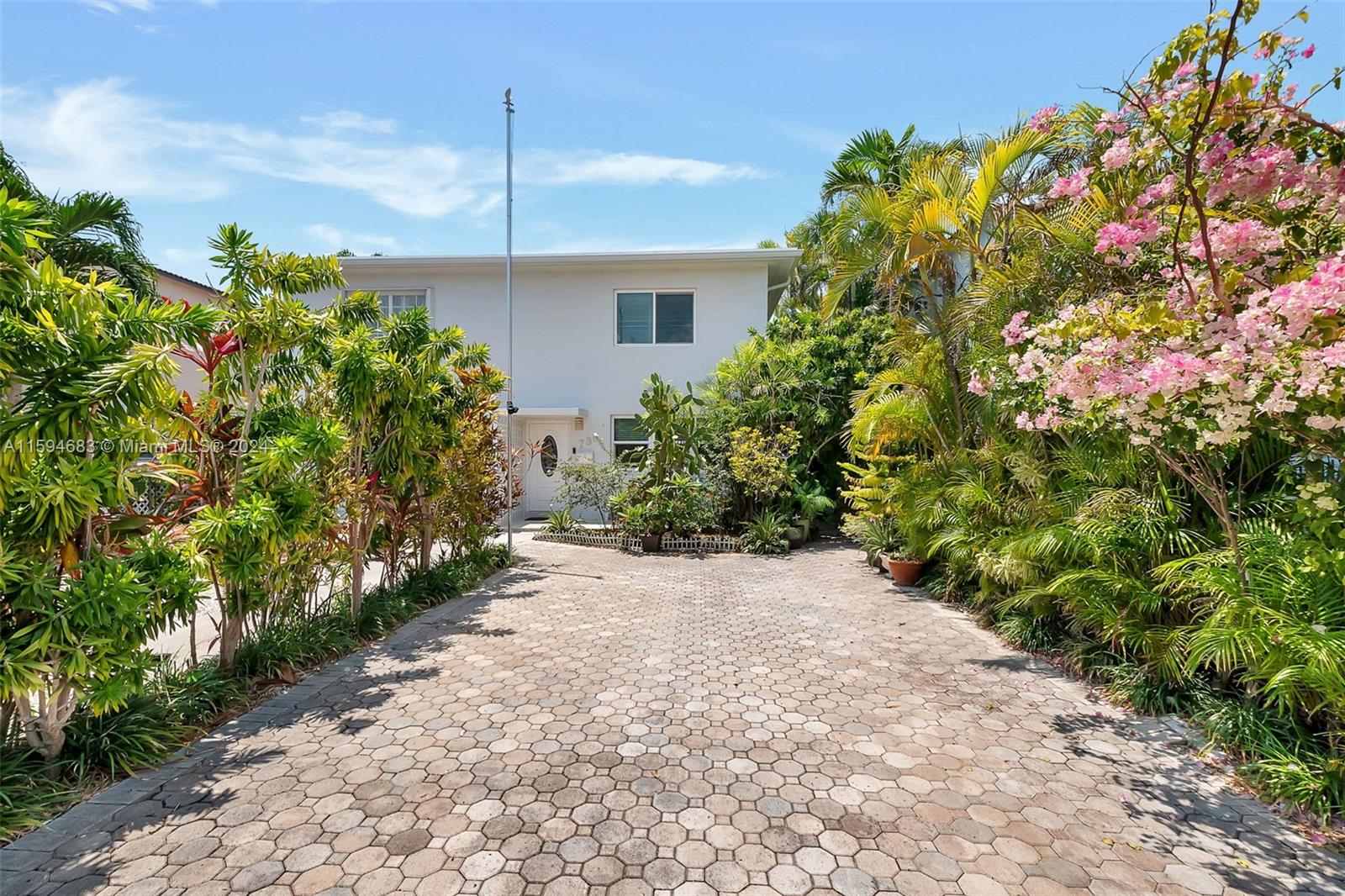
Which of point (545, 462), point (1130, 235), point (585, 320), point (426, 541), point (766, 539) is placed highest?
point (585, 320)

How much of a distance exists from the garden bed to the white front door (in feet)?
8.76

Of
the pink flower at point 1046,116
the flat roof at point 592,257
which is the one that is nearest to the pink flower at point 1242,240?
the pink flower at point 1046,116

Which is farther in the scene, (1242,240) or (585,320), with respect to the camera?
(585,320)

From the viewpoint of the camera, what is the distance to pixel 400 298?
600 inches

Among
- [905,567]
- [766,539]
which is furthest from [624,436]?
[905,567]

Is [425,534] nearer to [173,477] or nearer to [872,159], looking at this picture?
[173,477]

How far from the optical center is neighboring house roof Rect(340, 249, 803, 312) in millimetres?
13773

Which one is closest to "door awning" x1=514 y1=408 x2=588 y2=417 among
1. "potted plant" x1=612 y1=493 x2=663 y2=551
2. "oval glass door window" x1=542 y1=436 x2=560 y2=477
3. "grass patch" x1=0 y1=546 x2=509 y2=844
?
"oval glass door window" x1=542 y1=436 x2=560 y2=477

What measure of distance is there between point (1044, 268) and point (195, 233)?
23.7 ft

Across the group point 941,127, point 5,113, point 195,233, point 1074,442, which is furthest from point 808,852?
point 941,127

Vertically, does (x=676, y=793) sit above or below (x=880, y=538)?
below

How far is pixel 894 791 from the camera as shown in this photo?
343cm

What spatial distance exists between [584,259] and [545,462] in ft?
16.6

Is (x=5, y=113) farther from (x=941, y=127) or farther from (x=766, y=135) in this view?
(x=941, y=127)
